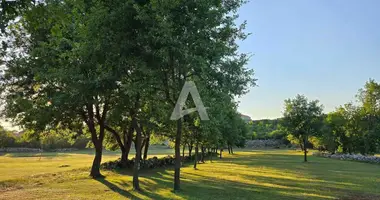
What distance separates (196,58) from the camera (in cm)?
1326

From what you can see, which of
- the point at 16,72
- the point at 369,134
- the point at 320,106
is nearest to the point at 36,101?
the point at 16,72

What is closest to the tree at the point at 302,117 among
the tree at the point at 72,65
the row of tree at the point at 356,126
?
the row of tree at the point at 356,126

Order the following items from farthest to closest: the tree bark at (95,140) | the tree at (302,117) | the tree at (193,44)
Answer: the tree at (302,117) < the tree bark at (95,140) < the tree at (193,44)

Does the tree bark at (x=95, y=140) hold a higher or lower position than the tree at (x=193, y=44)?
lower

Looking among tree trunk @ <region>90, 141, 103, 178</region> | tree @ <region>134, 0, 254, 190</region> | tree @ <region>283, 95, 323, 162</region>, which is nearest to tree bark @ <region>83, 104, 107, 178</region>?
tree trunk @ <region>90, 141, 103, 178</region>

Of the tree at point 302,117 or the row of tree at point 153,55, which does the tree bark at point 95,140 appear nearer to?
the row of tree at point 153,55

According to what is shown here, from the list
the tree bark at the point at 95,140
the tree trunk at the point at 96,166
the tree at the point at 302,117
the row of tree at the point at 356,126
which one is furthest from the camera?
the row of tree at the point at 356,126

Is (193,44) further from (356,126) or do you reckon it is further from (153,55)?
(356,126)

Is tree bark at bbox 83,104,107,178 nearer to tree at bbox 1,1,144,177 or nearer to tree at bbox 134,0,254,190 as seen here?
tree at bbox 1,1,144,177

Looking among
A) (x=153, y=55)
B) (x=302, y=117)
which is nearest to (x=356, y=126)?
(x=302, y=117)

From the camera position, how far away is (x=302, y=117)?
46125 mm

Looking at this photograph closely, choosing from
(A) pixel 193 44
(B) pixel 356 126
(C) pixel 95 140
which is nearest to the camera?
(A) pixel 193 44

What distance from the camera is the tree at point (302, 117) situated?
4609 cm

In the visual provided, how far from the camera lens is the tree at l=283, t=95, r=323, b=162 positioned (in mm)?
46094
